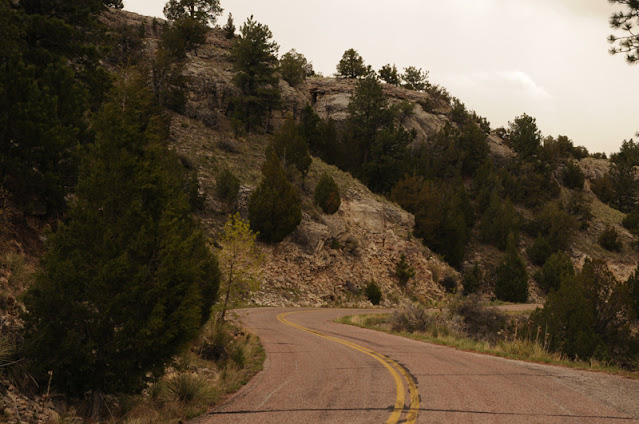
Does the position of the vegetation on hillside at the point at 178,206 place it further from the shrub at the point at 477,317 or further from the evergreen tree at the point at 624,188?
the evergreen tree at the point at 624,188

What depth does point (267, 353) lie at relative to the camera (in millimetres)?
12289

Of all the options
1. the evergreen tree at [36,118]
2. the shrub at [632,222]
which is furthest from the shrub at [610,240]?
the evergreen tree at [36,118]

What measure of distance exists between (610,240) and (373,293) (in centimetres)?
4615

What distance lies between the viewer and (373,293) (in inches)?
1454

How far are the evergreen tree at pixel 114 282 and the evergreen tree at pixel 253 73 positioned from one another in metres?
43.5

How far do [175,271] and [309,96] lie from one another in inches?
2444

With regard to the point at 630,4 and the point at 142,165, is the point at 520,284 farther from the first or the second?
the point at 142,165

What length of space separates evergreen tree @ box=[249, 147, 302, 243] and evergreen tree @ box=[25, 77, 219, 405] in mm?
27265

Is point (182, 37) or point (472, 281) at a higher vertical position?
point (182, 37)

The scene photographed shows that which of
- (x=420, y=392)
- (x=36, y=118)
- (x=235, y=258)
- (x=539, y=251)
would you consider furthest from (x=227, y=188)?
(x=539, y=251)

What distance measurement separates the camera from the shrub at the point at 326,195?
135 feet

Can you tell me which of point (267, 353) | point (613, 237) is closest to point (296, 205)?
point (267, 353)

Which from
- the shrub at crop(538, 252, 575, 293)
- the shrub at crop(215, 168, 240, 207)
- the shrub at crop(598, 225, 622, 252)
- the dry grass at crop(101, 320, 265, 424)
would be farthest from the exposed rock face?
the shrub at crop(598, 225, 622, 252)

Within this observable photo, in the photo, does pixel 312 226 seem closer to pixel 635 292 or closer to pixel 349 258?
pixel 349 258
